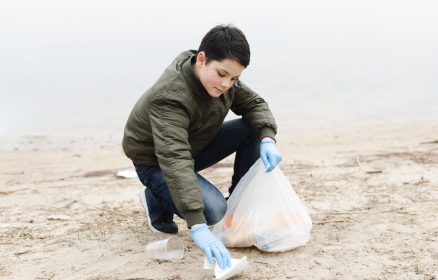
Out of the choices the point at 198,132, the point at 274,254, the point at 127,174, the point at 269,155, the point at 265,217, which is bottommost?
the point at 127,174

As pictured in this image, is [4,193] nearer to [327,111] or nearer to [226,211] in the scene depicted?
[226,211]

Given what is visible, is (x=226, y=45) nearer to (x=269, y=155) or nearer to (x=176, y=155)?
(x=176, y=155)

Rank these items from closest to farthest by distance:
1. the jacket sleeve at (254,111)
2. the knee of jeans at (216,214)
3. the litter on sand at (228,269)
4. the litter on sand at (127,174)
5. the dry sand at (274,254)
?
the litter on sand at (228,269)
the dry sand at (274,254)
the knee of jeans at (216,214)
the jacket sleeve at (254,111)
the litter on sand at (127,174)

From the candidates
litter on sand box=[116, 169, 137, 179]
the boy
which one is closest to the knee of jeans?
the boy

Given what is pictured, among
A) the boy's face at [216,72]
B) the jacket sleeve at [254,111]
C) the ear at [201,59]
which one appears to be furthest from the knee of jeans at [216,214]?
the ear at [201,59]

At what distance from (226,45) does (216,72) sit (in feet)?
0.40

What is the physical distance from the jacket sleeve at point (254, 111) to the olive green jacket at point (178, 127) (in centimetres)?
4

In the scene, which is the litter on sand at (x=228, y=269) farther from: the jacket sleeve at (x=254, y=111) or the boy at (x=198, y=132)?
the jacket sleeve at (x=254, y=111)

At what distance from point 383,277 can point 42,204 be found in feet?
7.57

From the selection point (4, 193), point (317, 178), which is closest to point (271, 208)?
point (317, 178)

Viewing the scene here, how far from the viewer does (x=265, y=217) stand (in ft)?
8.23

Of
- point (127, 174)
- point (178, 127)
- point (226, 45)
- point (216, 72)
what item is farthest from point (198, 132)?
point (127, 174)

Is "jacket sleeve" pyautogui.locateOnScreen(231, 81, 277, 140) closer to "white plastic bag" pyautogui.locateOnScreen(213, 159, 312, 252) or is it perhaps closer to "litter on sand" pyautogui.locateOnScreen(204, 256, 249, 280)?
"white plastic bag" pyautogui.locateOnScreen(213, 159, 312, 252)

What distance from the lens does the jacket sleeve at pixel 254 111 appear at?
2678 mm
